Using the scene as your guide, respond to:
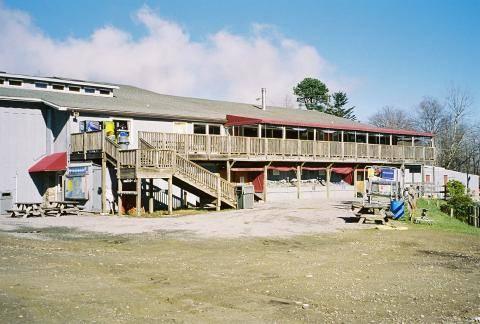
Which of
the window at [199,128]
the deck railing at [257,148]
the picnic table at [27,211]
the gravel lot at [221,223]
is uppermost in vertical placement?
the window at [199,128]

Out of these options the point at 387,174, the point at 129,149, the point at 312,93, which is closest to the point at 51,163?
the point at 129,149

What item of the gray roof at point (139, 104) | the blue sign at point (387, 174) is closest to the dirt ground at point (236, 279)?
the blue sign at point (387, 174)

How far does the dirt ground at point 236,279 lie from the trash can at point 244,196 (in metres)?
9.97

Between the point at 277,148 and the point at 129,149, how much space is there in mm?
11154

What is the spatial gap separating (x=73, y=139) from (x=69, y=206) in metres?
3.71

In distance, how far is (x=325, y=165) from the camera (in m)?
37.2

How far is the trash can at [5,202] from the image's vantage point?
27.1m

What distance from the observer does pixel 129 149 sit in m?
25.2

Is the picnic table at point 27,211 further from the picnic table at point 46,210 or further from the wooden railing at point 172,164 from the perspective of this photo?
the wooden railing at point 172,164

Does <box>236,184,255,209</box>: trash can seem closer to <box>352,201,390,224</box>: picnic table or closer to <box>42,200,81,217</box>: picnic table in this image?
<box>352,201,390,224</box>: picnic table

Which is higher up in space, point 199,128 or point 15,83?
point 15,83

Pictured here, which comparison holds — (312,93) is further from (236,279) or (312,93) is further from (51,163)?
(236,279)

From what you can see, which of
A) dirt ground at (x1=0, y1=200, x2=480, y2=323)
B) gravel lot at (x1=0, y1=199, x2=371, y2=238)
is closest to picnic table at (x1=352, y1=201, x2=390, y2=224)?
gravel lot at (x1=0, y1=199, x2=371, y2=238)

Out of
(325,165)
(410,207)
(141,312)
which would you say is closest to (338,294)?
(141,312)
